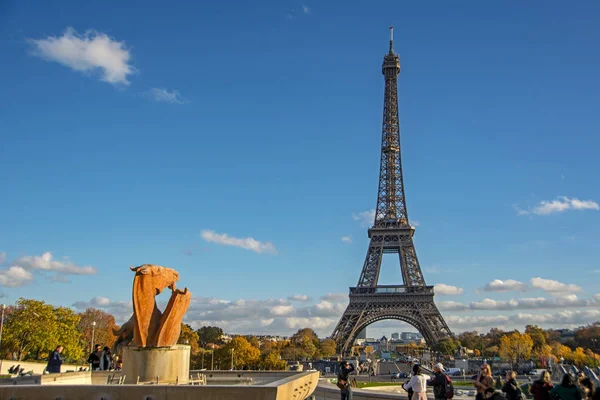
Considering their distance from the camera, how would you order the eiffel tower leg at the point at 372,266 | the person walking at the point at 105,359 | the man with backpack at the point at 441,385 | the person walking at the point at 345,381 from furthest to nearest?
1. the eiffel tower leg at the point at 372,266
2. the person walking at the point at 105,359
3. the person walking at the point at 345,381
4. the man with backpack at the point at 441,385

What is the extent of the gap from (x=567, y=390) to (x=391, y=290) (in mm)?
69766

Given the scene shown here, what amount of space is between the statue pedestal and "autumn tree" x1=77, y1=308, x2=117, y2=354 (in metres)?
56.3

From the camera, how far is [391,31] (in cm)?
9481

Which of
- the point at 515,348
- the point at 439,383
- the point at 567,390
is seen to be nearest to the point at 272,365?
the point at 515,348

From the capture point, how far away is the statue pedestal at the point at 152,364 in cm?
1290

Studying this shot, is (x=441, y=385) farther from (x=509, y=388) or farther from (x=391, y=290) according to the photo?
(x=391, y=290)

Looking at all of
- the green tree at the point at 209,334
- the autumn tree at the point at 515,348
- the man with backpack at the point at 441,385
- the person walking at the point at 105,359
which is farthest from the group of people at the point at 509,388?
the green tree at the point at 209,334

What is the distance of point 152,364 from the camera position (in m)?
13.0

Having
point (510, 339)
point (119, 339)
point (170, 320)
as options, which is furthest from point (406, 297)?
point (170, 320)

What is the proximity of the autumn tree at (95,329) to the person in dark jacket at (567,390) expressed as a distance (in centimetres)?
6372

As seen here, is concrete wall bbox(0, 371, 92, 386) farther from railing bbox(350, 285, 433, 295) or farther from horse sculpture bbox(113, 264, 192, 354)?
railing bbox(350, 285, 433, 295)

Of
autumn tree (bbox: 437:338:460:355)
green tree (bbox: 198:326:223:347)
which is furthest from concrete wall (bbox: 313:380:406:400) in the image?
green tree (bbox: 198:326:223:347)

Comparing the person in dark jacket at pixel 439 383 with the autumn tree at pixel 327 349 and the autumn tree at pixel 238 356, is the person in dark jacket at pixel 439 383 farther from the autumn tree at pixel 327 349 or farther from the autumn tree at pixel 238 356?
the autumn tree at pixel 327 349

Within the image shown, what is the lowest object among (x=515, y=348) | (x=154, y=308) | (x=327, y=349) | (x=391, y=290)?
(x=327, y=349)
